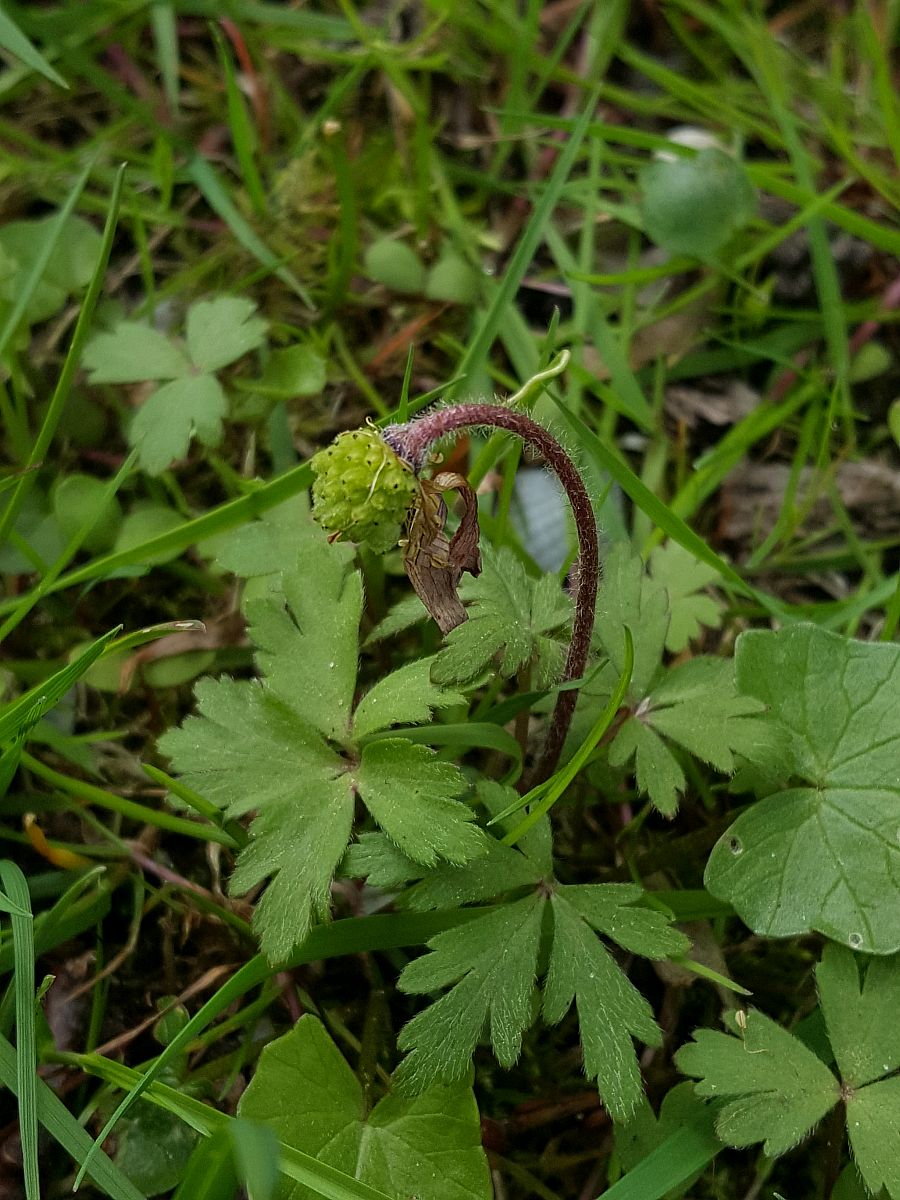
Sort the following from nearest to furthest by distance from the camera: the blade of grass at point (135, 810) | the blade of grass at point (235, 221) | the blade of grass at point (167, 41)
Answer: the blade of grass at point (135, 810)
the blade of grass at point (235, 221)
the blade of grass at point (167, 41)

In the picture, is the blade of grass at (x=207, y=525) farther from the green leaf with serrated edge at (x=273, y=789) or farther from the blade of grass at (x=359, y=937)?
the blade of grass at (x=359, y=937)

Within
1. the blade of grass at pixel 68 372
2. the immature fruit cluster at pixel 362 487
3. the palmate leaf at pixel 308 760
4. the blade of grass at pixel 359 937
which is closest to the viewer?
the immature fruit cluster at pixel 362 487

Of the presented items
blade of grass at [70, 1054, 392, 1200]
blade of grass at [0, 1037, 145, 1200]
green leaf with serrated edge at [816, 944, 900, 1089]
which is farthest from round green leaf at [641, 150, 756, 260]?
blade of grass at [0, 1037, 145, 1200]

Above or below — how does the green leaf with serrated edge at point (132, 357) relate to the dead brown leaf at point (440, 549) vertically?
above

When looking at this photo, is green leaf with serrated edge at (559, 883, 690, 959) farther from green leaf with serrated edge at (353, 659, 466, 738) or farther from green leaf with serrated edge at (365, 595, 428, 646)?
green leaf with serrated edge at (365, 595, 428, 646)

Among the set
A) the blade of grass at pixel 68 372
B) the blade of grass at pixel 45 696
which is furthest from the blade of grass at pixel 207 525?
the blade of grass at pixel 45 696

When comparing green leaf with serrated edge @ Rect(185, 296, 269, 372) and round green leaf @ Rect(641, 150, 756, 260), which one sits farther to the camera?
round green leaf @ Rect(641, 150, 756, 260)

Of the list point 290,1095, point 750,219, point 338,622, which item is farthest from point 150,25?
point 290,1095
